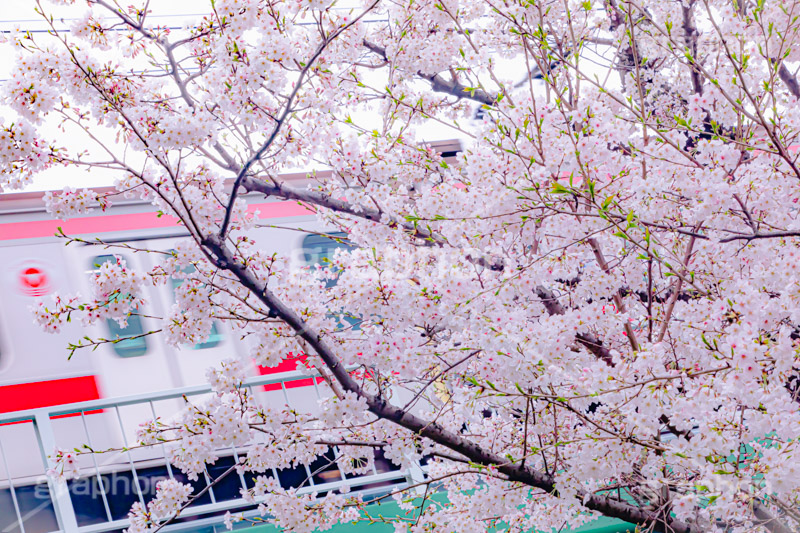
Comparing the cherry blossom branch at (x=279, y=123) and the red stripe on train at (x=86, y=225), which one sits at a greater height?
the red stripe on train at (x=86, y=225)

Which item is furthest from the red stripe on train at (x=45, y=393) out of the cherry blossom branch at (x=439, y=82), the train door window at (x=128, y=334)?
the cherry blossom branch at (x=439, y=82)

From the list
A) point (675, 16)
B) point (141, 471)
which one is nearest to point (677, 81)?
point (675, 16)

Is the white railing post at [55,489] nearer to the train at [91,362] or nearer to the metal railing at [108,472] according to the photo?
the metal railing at [108,472]

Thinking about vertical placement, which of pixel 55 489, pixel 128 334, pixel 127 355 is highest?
pixel 128 334

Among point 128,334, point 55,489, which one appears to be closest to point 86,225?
point 128,334

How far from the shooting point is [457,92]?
4.09m

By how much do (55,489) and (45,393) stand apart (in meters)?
1.97

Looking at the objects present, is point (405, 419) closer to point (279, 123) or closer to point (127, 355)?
point (279, 123)

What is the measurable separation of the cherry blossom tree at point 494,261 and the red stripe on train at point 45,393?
2962mm

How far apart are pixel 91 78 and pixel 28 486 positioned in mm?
4151

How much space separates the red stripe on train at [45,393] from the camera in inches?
209

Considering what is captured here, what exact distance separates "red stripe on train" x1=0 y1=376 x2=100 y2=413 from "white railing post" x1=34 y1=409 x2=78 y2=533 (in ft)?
5.87

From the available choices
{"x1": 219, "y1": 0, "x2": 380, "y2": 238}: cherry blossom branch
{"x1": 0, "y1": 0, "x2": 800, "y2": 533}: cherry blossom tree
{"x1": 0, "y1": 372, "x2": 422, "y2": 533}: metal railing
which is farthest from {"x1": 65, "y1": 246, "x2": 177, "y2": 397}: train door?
{"x1": 219, "y1": 0, "x2": 380, "y2": 238}: cherry blossom branch

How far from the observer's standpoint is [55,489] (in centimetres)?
368
